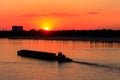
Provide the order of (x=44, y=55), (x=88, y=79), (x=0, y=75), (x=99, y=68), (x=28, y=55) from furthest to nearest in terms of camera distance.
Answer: (x=28, y=55), (x=44, y=55), (x=99, y=68), (x=0, y=75), (x=88, y=79)

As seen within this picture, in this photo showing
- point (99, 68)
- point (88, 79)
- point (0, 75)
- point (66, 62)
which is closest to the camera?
point (88, 79)

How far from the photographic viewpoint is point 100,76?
46.1 meters

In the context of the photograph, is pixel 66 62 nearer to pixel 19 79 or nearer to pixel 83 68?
pixel 83 68

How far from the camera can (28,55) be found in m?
83.7

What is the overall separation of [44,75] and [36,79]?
3.74 m

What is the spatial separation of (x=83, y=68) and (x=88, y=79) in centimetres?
1029

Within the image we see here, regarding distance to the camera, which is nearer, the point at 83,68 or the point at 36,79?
the point at 36,79

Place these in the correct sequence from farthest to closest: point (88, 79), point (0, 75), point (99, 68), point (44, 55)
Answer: point (44, 55) < point (99, 68) < point (0, 75) < point (88, 79)

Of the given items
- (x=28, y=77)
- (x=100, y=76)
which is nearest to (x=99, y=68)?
(x=100, y=76)

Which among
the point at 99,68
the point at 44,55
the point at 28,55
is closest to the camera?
the point at 99,68

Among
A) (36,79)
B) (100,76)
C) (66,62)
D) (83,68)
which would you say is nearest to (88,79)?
(100,76)

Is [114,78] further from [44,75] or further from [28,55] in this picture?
[28,55]

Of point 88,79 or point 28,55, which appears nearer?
point 88,79

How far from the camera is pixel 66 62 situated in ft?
214
